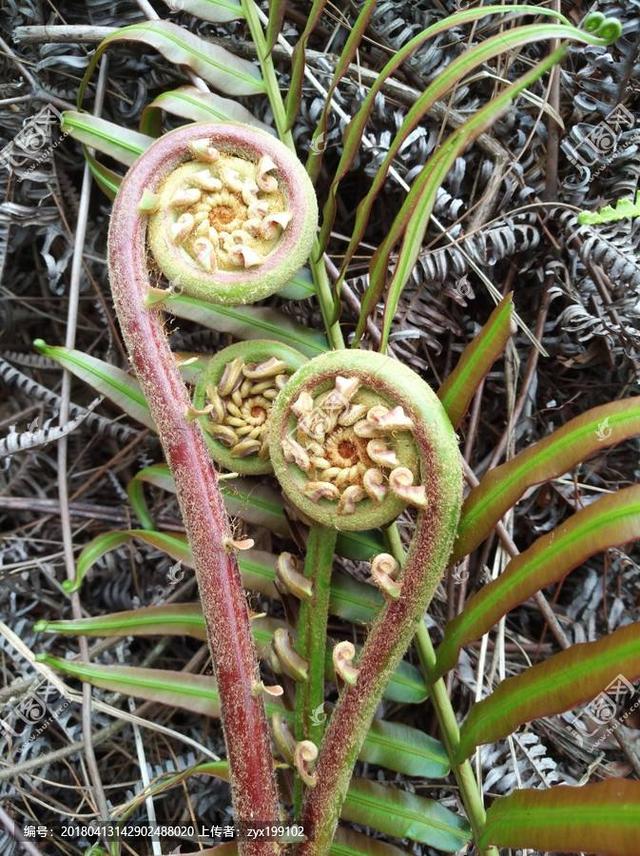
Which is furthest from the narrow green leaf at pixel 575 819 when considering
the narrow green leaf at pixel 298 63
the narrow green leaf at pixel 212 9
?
the narrow green leaf at pixel 212 9

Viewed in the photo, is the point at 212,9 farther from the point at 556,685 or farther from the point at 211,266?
the point at 556,685

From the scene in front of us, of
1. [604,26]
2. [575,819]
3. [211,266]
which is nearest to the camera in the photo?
[575,819]

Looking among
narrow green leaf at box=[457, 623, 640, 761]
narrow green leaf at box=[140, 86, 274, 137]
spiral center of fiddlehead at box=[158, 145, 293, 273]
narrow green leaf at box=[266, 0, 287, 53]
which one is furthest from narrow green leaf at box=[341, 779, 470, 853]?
narrow green leaf at box=[266, 0, 287, 53]

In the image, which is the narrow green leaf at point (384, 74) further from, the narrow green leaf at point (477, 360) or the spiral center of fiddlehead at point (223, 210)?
the narrow green leaf at point (477, 360)

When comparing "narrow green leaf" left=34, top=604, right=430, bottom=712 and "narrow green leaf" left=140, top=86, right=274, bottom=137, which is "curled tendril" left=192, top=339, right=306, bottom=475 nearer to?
"narrow green leaf" left=34, top=604, right=430, bottom=712

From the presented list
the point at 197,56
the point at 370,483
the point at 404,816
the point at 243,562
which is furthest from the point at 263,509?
the point at 197,56
